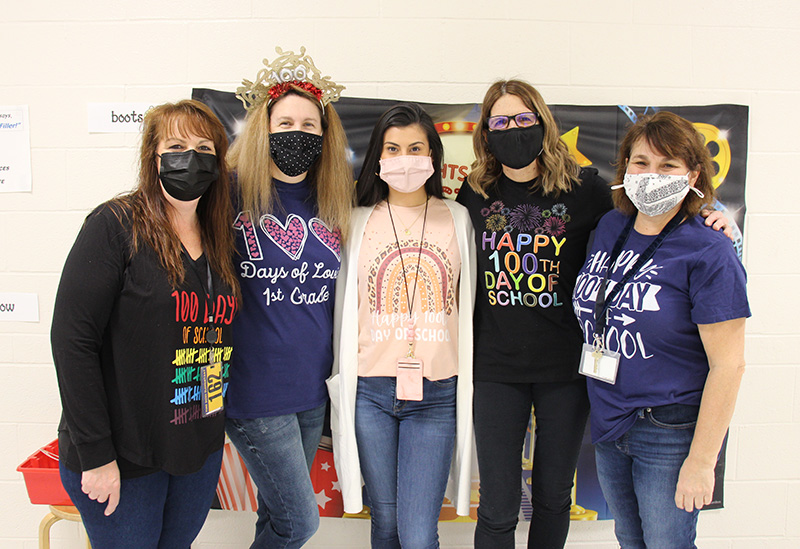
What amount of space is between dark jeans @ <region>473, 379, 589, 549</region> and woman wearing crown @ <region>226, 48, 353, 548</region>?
599 millimetres

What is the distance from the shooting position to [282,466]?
154 centimetres

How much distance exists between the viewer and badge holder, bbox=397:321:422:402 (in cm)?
153

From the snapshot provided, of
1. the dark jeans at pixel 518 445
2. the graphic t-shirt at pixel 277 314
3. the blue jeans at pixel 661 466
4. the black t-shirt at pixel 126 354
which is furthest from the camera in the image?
the dark jeans at pixel 518 445

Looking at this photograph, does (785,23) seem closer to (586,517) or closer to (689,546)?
(689,546)

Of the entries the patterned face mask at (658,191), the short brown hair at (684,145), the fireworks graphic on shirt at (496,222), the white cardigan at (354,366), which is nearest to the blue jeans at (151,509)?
the white cardigan at (354,366)

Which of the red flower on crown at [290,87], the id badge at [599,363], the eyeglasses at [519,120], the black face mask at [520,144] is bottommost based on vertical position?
the id badge at [599,363]

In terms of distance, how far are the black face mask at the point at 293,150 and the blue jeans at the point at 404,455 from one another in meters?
0.76

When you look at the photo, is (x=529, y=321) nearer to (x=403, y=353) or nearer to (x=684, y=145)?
(x=403, y=353)

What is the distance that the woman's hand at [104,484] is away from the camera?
1117 millimetres

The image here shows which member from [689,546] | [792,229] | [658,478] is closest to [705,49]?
[792,229]

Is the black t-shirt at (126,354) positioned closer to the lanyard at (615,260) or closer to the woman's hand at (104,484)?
the woman's hand at (104,484)

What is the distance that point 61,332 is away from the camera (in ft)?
3.59

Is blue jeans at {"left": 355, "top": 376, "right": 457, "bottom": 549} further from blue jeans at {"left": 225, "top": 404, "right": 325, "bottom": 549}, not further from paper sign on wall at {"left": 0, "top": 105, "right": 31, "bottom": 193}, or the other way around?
paper sign on wall at {"left": 0, "top": 105, "right": 31, "bottom": 193}

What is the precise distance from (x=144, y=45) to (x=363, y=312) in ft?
5.06
